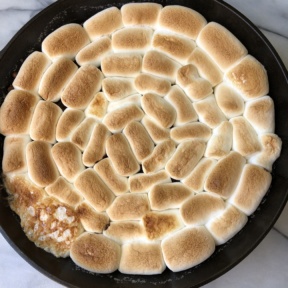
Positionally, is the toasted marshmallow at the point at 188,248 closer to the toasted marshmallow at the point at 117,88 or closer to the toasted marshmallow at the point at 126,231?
the toasted marshmallow at the point at 126,231

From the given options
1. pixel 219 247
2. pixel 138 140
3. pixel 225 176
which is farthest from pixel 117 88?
pixel 219 247

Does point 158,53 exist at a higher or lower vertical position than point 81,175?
higher

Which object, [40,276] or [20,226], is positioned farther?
[40,276]

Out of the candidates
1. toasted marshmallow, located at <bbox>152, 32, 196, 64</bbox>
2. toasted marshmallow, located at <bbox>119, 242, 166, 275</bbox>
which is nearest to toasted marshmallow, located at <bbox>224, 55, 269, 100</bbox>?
toasted marshmallow, located at <bbox>152, 32, 196, 64</bbox>

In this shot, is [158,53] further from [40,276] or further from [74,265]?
[40,276]

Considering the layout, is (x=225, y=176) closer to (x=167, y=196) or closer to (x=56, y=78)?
(x=167, y=196)

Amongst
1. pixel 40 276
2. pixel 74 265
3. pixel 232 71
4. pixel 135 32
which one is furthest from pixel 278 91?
pixel 40 276
